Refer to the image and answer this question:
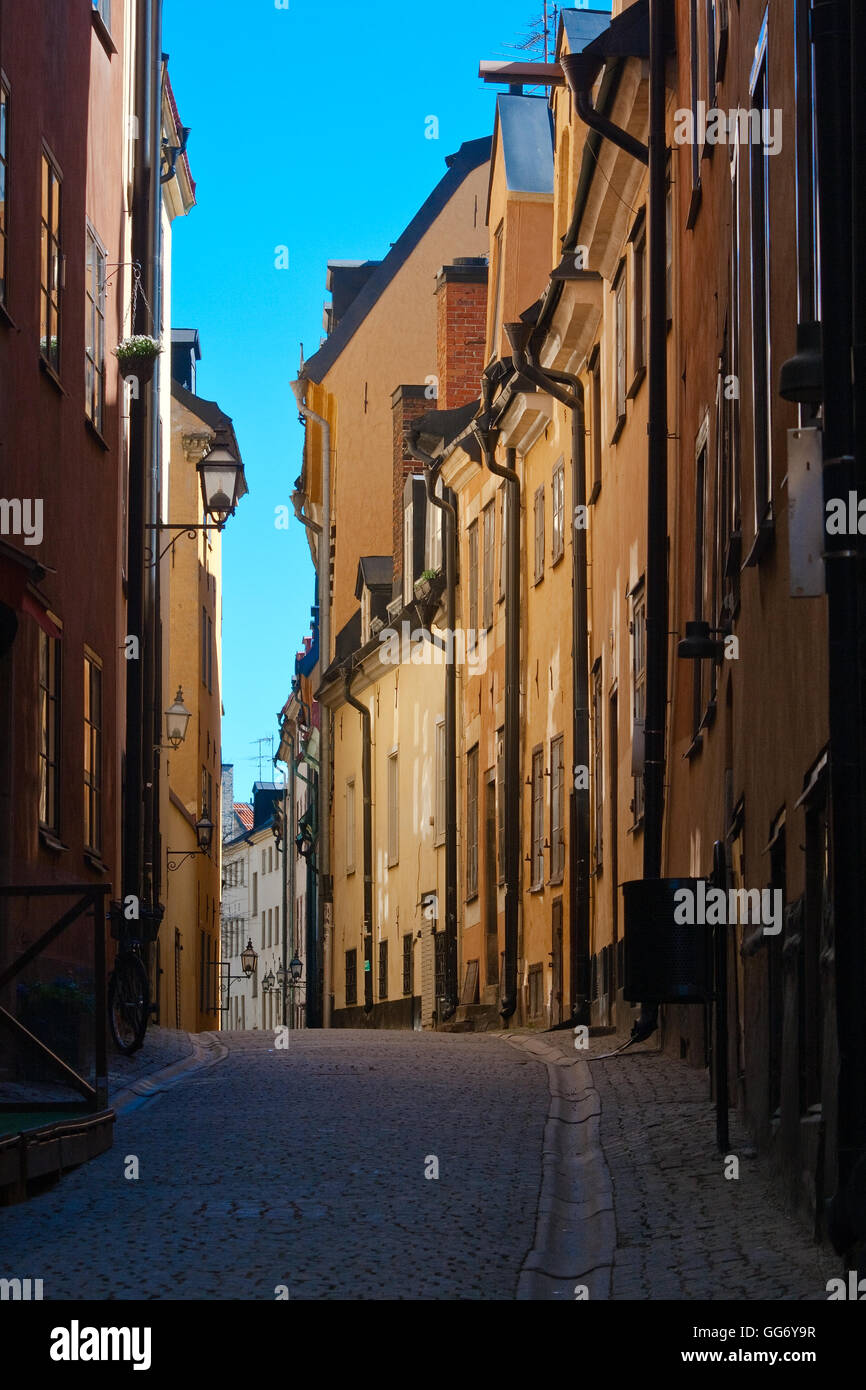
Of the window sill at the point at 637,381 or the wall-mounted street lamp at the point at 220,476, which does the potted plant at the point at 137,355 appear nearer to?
the wall-mounted street lamp at the point at 220,476

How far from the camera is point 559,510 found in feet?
76.1

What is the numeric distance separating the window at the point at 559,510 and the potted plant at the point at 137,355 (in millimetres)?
5437

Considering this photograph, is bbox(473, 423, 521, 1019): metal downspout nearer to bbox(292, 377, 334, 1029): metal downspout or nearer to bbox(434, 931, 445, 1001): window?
bbox(434, 931, 445, 1001): window

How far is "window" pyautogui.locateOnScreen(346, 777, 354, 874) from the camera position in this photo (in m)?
38.2

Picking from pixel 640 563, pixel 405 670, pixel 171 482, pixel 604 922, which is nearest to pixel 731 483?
pixel 640 563

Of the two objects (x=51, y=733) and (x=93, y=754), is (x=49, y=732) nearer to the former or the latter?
(x=51, y=733)

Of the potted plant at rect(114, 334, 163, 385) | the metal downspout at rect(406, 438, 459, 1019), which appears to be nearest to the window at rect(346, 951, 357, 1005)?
the metal downspout at rect(406, 438, 459, 1019)

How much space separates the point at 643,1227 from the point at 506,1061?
797cm

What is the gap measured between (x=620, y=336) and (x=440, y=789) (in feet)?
39.1

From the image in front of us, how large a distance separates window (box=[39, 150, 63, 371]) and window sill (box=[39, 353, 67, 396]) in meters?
0.07

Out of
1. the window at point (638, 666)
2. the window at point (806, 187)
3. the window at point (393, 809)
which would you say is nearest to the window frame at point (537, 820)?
the window at point (638, 666)

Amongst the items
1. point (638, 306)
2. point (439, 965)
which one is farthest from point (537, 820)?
point (638, 306)

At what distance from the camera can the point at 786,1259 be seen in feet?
23.9
